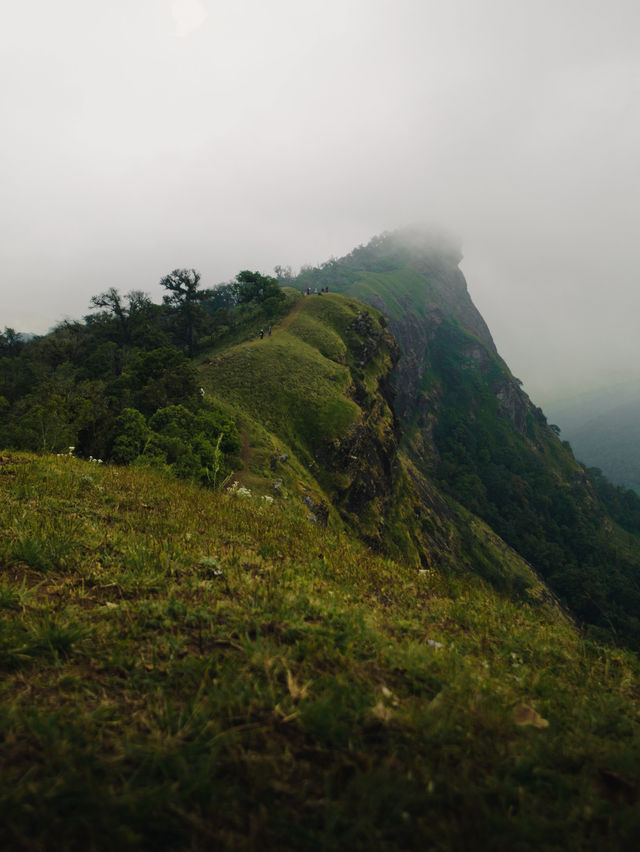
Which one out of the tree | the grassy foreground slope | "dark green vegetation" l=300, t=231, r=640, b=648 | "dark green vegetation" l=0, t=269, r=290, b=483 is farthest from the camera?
"dark green vegetation" l=300, t=231, r=640, b=648

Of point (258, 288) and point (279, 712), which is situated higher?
point (258, 288)

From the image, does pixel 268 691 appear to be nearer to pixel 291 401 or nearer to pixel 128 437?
pixel 128 437

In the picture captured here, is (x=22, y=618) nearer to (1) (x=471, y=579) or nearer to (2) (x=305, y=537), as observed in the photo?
(2) (x=305, y=537)

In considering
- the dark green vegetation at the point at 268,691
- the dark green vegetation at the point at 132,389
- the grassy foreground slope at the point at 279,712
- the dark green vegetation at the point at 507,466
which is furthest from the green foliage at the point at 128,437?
the dark green vegetation at the point at 507,466

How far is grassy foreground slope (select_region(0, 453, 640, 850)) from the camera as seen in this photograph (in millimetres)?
1688

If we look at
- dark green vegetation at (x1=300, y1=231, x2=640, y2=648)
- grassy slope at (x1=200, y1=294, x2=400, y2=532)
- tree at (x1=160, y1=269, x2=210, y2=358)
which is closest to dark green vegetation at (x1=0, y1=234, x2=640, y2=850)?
grassy slope at (x1=200, y1=294, x2=400, y2=532)

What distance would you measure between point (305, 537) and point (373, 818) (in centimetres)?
520

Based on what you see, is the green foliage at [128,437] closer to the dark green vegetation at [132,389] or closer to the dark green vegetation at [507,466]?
the dark green vegetation at [132,389]

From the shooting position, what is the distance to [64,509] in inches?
235

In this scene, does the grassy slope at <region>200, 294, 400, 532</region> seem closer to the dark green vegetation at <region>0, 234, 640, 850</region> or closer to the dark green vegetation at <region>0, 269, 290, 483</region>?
the dark green vegetation at <region>0, 269, 290, 483</region>

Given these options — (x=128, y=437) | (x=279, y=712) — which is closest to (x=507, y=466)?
(x=128, y=437)

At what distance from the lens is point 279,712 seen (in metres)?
2.34

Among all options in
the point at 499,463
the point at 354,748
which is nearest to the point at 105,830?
the point at 354,748

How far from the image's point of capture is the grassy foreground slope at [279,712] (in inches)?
66.5
